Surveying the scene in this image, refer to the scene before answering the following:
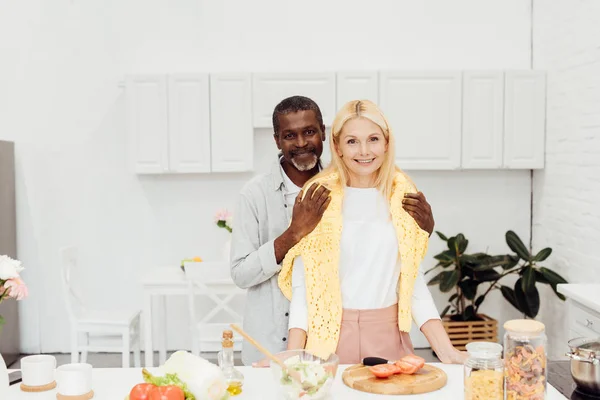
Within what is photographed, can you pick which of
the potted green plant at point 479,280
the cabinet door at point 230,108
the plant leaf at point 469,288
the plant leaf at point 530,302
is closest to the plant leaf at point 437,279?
the potted green plant at point 479,280

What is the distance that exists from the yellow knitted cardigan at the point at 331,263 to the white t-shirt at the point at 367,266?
30mm

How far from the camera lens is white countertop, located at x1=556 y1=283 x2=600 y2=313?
2.95m

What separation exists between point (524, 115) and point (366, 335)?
3054 mm

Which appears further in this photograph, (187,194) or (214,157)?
(187,194)

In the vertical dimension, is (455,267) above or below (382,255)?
below

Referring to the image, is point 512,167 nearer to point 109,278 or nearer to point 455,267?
point 455,267

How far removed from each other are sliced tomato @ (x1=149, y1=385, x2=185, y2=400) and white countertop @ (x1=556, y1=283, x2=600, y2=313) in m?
2.02

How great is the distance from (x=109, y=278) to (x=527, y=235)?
10.1ft

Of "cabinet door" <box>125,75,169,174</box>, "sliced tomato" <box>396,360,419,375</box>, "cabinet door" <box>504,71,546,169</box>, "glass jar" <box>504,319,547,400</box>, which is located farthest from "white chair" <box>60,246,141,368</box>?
"glass jar" <box>504,319,547,400</box>

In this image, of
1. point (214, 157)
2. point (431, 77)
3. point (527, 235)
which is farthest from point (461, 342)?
point (214, 157)

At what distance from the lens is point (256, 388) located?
1.79 metres

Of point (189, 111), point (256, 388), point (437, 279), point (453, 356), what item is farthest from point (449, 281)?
point (256, 388)

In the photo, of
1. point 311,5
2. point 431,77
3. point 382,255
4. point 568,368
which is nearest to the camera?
point 568,368

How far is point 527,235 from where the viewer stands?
5.05 m
